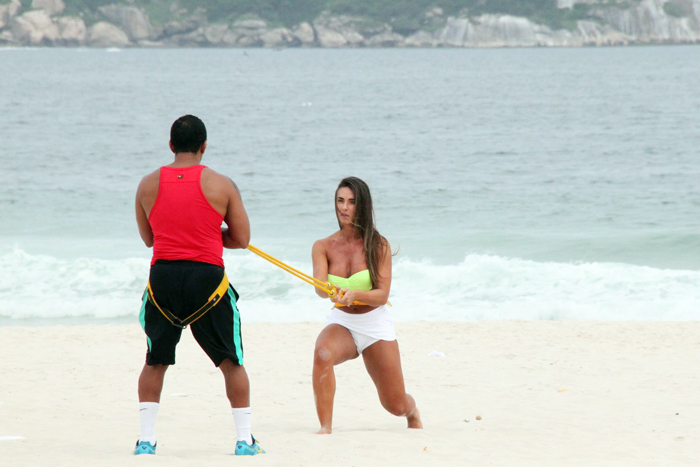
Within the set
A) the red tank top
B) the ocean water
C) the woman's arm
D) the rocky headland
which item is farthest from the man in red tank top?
the rocky headland

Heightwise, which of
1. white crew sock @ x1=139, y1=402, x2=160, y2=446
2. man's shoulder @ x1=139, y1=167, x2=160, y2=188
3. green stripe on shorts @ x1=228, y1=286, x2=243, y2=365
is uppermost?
man's shoulder @ x1=139, y1=167, x2=160, y2=188

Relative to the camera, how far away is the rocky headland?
17350cm

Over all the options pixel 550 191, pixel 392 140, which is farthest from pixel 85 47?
pixel 550 191

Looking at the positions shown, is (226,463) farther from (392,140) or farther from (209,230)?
(392,140)

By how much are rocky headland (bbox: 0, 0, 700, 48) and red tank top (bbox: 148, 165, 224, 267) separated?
179 metres

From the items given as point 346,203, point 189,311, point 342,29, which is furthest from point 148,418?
point 342,29

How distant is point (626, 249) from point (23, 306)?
10002 mm

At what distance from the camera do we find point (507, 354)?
346 inches

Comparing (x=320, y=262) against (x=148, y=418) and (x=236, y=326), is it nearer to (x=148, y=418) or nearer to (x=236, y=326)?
(x=236, y=326)

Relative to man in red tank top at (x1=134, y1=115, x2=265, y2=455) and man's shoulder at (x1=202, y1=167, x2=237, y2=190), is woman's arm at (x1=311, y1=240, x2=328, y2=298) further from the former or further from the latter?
man's shoulder at (x1=202, y1=167, x2=237, y2=190)

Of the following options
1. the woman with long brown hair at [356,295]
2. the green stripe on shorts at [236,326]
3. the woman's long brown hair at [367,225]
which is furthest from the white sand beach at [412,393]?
the woman's long brown hair at [367,225]

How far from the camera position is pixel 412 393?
730cm

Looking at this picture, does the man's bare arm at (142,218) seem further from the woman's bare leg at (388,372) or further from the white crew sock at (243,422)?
the woman's bare leg at (388,372)

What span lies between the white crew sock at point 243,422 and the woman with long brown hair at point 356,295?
1.87ft
